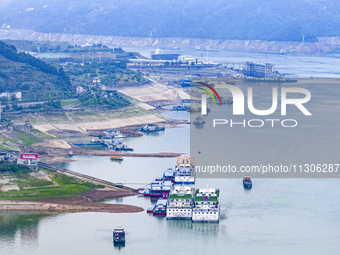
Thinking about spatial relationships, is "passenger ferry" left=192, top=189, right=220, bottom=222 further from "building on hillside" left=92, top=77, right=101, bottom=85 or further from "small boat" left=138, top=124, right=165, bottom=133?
"building on hillside" left=92, top=77, right=101, bottom=85

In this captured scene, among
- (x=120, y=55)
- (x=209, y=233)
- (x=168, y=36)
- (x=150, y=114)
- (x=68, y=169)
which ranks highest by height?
(x=168, y=36)

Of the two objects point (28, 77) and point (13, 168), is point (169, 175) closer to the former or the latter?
point (13, 168)

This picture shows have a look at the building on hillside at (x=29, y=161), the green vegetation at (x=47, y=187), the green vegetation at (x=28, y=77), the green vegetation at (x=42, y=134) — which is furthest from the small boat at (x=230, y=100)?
the green vegetation at (x=47, y=187)

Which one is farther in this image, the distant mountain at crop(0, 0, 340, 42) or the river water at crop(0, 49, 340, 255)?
the distant mountain at crop(0, 0, 340, 42)

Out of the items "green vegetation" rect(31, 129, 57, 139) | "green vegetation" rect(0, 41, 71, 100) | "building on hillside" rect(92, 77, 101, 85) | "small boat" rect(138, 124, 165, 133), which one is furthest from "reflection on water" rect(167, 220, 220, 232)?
"building on hillside" rect(92, 77, 101, 85)

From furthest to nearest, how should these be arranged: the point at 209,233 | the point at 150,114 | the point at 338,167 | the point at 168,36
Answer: the point at 168,36 → the point at 150,114 → the point at 338,167 → the point at 209,233

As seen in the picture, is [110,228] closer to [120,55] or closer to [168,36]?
[120,55]

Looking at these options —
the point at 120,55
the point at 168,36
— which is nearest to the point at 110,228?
the point at 120,55

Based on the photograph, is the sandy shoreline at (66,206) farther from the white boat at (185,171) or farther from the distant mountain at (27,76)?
the distant mountain at (27,76)
